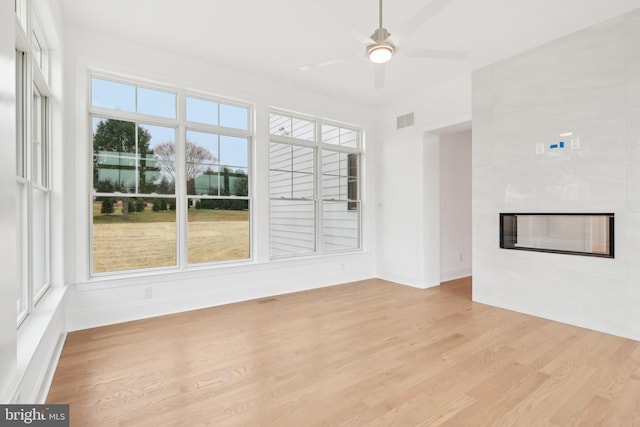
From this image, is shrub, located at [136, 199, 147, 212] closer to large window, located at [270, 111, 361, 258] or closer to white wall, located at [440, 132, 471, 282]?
large window, located at [270, 111, 361, 258]

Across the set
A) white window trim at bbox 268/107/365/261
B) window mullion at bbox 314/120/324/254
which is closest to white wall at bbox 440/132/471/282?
white window trim at bbox 268/107/365/261

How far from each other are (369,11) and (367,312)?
331 cm

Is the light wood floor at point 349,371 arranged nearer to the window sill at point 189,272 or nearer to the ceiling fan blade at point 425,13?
the window sill at point 189,272

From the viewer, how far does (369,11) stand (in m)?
3.07

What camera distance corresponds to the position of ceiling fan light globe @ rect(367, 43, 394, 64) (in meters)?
2.41

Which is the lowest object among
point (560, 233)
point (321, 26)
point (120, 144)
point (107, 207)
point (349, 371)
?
point (349, 371)

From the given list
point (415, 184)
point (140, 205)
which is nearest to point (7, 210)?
point (140, 205)

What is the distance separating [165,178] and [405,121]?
383 centimetres

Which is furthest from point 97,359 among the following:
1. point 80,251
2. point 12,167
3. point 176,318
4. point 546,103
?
point 546,103

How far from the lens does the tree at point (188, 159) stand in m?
3.99

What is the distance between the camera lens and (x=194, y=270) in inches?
163

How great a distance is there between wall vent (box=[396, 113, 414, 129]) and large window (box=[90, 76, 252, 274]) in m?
2.58

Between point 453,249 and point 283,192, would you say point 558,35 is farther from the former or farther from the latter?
point 283,192

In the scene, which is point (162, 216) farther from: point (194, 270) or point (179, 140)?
point (179, 140)
